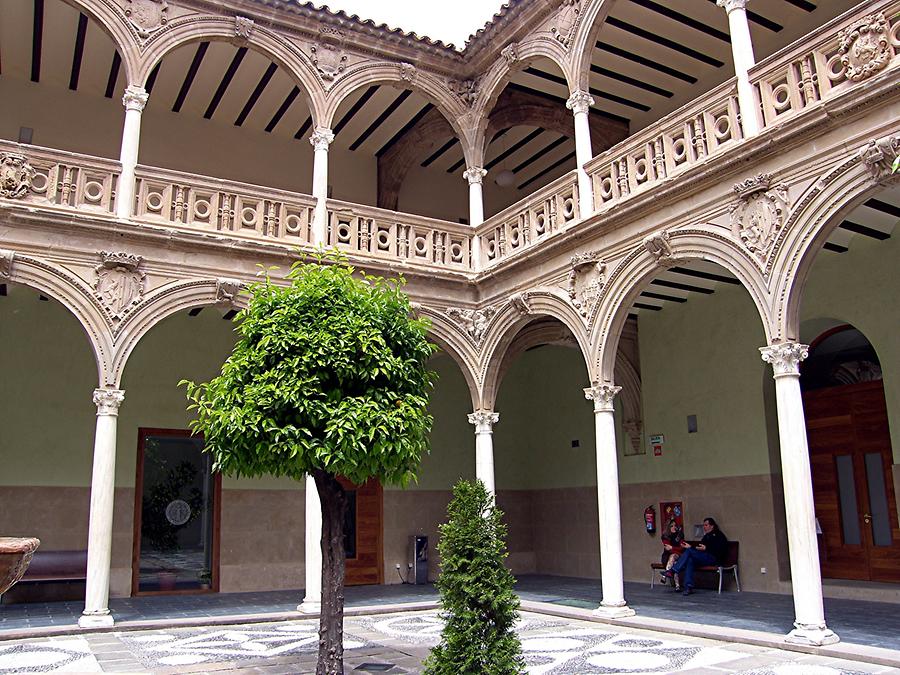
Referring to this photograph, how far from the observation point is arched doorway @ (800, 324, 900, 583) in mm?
10125

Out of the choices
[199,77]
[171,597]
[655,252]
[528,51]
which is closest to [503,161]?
[528,51]

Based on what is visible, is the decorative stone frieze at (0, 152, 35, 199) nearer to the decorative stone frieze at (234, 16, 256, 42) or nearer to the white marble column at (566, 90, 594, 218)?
the decorative stone frieze at (234, 16, 256, 42)

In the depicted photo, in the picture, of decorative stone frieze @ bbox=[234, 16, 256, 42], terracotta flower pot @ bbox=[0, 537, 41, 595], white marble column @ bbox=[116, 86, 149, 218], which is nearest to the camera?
terracotta flower pot @ bbox=[0, 537, 41, 595]

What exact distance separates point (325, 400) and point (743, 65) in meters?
5.60

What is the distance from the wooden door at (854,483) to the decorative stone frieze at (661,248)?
3913mm

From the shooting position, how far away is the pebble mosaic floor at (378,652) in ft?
20.5

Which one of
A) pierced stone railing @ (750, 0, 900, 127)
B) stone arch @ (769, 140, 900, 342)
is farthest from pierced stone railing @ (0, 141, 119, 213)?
stone arch @ (769, 140, 900, 342)

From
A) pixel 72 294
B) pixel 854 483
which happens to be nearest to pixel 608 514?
pixel 854 483

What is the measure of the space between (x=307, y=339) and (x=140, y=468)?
7581 mm

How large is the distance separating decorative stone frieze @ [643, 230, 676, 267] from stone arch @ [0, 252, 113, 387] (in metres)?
6.32

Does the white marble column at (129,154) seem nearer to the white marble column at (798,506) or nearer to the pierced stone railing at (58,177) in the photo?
the pierced stone railing at (58,177)

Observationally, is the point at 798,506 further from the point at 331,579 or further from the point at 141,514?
the point at 141,514

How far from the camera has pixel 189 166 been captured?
512 inches

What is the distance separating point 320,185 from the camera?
11.0 meters
